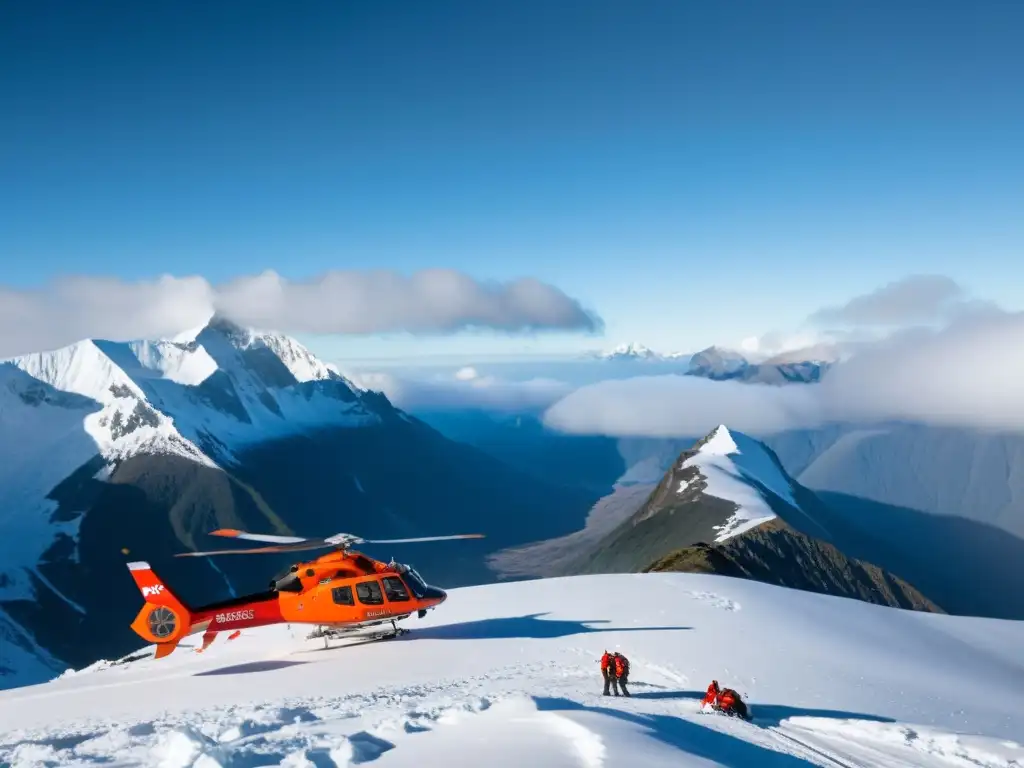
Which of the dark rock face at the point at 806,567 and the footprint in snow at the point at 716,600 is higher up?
the footprint in snow at the point at 716,600

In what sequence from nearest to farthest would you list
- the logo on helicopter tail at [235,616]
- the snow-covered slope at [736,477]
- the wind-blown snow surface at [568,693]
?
the wind-blown snow surface at [568,693], the logo on helicopter tail at [235,616], the snow-covered slope at [736,477]

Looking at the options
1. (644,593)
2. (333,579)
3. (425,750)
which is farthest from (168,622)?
(644,593)

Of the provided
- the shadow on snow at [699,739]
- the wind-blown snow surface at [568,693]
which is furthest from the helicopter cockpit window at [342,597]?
the shadow on snow at [699,739]

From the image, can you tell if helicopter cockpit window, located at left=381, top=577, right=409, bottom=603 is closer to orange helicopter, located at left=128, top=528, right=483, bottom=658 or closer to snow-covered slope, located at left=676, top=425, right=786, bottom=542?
orange helicopter, located at left=128, top=528, right=483, bottom=658

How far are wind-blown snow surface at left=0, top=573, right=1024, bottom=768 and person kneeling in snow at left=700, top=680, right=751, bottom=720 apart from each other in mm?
566

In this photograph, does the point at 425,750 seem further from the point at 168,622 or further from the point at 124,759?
the point at 168,622

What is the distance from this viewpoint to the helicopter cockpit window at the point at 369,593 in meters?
29.5

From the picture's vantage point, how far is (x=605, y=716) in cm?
1612

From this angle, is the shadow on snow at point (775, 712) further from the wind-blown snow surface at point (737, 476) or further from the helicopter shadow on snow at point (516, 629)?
the wind-blown snow surface at point (737, 476)

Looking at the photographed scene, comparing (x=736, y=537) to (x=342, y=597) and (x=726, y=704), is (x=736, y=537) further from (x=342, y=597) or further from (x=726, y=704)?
(x=726, y=704)

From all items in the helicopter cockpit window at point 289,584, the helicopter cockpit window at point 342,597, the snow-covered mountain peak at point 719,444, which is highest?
the snow-covered mountain peak at point 719,444

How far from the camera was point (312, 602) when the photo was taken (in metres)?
29.5

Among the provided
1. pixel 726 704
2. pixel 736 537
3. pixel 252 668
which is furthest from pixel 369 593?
pixel 736 537

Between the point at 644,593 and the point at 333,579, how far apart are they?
17.8 meters
